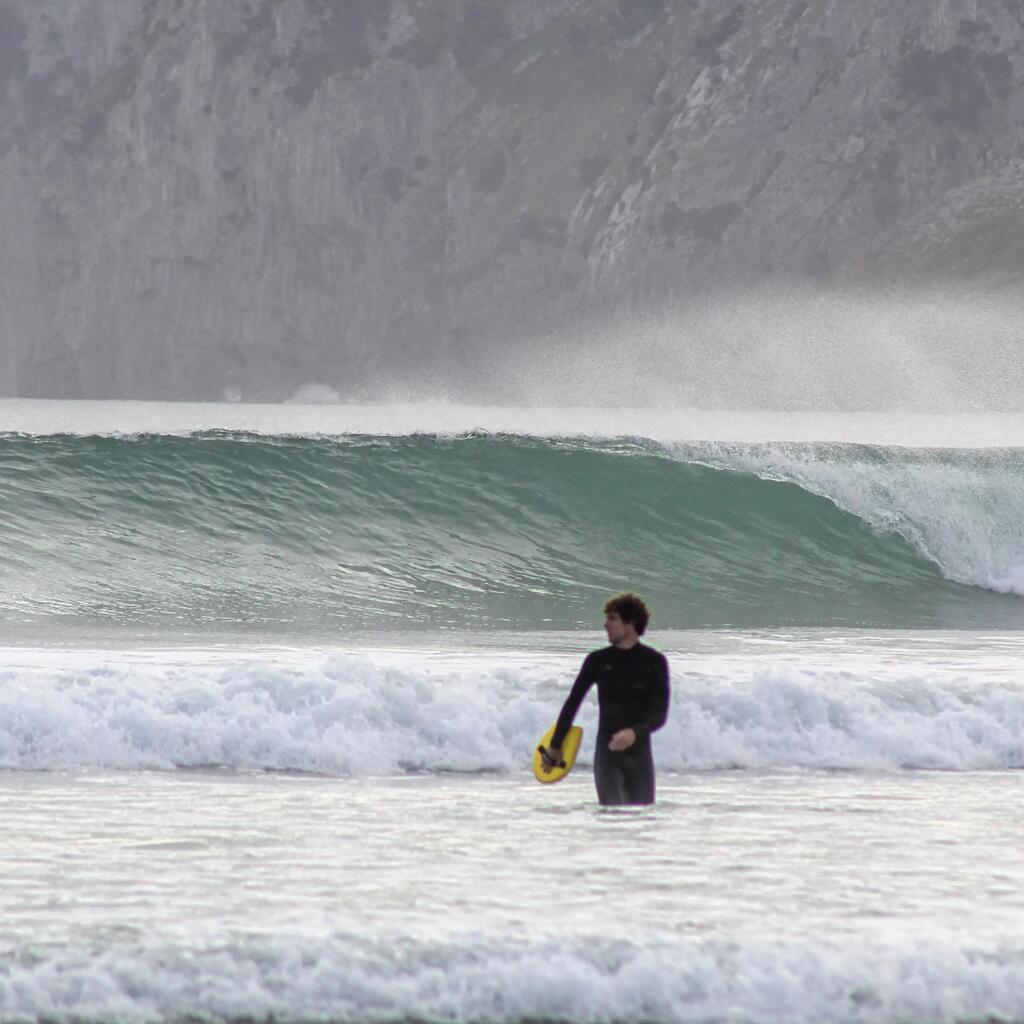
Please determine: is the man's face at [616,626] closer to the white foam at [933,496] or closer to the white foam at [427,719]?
the white foam at [427,719]

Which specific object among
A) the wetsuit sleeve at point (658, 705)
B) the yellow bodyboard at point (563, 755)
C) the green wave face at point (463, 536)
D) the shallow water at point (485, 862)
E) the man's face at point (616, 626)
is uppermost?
the green wave face at point (463, 536)

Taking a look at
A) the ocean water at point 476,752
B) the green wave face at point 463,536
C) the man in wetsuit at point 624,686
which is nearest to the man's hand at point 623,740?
the man in wetsuit at point 624,686

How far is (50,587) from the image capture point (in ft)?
63.9

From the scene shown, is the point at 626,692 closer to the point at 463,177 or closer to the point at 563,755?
the point at 563,755

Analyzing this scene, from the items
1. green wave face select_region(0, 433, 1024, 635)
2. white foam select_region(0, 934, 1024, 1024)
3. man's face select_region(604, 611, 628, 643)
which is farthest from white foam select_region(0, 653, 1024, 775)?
green wave face select_region(0, 433, 1024, 635)

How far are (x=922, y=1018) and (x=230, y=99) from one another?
171937mm

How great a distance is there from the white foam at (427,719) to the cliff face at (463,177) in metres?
133

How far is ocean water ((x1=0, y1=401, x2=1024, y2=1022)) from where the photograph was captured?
6.27 meters

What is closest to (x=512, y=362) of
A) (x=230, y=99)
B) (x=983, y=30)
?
(x=230, y=99)

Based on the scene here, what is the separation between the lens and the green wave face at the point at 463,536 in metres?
19.5

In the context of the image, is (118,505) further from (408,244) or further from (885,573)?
(408,244)

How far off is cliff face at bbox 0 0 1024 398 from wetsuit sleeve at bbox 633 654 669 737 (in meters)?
136

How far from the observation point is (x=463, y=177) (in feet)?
537

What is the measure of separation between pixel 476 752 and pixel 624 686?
9.75ft
